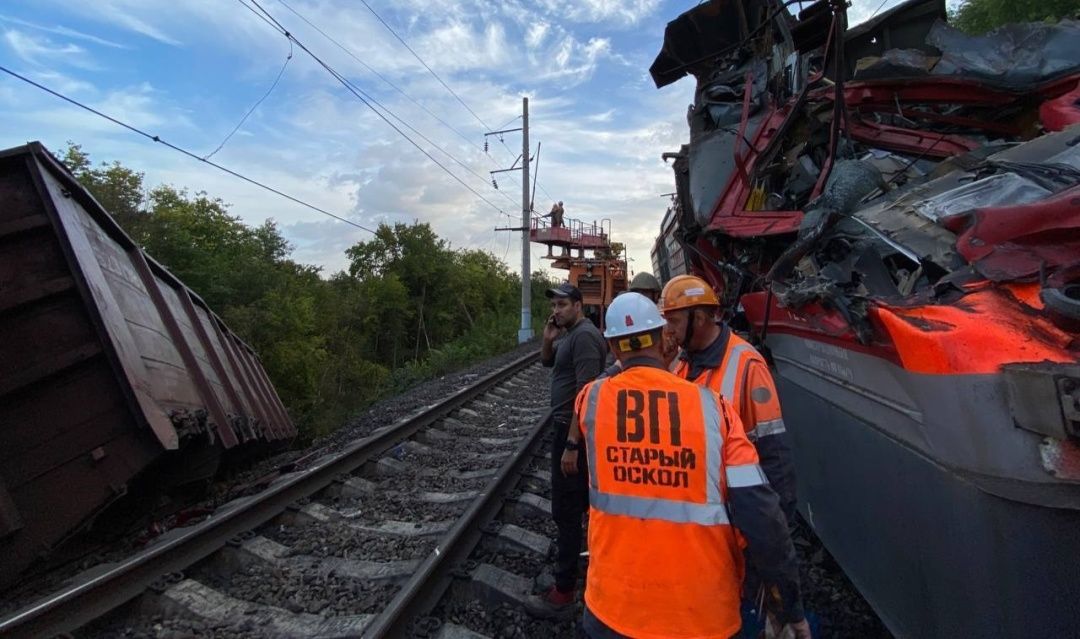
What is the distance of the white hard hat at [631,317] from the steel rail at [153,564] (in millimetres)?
3102

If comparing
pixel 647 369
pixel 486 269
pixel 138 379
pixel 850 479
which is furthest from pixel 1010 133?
pixel 486 269

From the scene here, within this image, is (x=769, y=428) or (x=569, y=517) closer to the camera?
(x=769, y=428)

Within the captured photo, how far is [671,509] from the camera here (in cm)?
180

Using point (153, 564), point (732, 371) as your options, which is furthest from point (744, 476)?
point (153, 564)

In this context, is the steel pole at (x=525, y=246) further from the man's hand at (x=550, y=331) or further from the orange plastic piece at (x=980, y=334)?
the orange plastic piece at (x=980, y=334)

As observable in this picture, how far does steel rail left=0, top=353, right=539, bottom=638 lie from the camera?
118 inches

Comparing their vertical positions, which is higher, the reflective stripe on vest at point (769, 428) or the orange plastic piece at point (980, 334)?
the orange plastic piece at point (980, 334)

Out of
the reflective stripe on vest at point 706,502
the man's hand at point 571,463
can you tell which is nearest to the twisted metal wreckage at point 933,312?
the reflective stripe on vest at point 706,502

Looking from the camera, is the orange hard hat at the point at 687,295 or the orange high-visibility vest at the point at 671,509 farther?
the orange hard hat at the point at 687,295

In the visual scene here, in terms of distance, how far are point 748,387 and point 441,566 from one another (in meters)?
Result: 2.22

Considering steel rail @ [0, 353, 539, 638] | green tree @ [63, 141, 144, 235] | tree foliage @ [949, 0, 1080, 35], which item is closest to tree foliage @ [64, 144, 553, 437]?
green tree @ [63, 141, 144, 235]

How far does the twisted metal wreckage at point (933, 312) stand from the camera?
64.0 inches

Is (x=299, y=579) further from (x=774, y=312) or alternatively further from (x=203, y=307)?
(x=203, y=307)

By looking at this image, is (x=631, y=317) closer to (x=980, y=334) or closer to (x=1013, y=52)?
(x=980, y=334)
